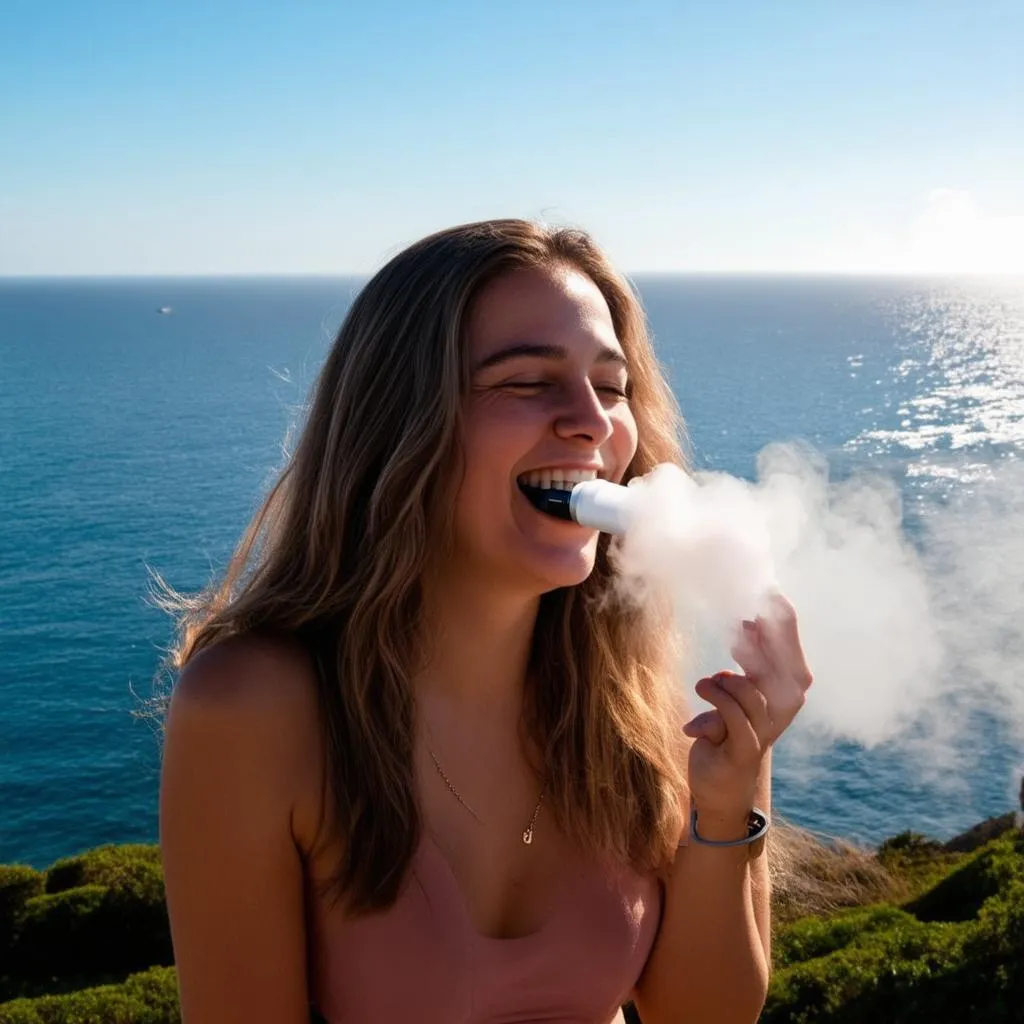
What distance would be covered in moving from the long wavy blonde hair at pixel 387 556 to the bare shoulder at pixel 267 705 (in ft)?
0.19

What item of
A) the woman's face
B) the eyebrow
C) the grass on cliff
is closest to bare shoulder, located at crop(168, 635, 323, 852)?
the woman's face

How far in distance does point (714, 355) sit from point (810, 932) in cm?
13275

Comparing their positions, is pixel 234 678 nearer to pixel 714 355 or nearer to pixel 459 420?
pixel 459 420

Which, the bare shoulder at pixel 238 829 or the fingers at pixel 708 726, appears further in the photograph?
the fingers at pixel 708 726

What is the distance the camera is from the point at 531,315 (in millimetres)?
2980

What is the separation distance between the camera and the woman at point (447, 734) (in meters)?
2.72

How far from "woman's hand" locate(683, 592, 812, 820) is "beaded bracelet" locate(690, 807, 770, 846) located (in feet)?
0.63

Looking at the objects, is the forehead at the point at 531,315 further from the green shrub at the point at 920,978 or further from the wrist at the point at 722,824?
the green shrub at the point at 920,978

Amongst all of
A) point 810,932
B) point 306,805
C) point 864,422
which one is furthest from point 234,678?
point 864,422

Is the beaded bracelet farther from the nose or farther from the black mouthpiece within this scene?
the nose

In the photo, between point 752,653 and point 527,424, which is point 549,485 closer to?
point 527,424

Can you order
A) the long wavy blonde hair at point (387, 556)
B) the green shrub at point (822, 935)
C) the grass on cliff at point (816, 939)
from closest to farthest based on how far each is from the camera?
the long wavy blonde hair at point (387, 556) < the grass on cliff at point (816, 939) < the green shrub at point (822, 935)

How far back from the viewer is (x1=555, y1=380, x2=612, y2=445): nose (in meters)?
2.89

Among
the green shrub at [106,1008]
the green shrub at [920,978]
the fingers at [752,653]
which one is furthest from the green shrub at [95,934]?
the fingers at [752,653]
